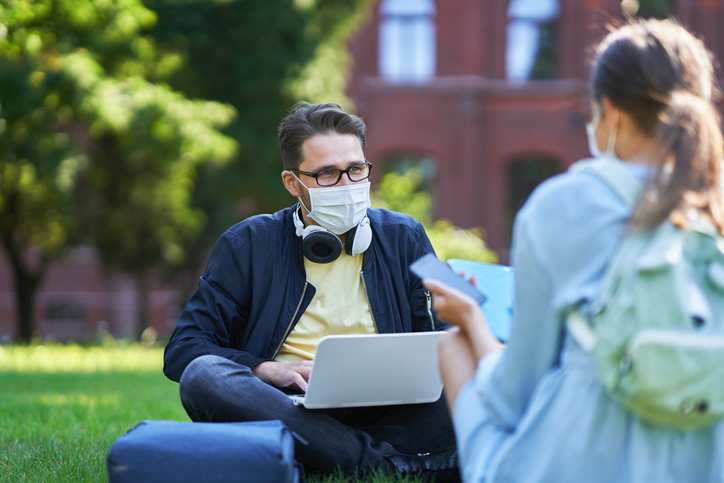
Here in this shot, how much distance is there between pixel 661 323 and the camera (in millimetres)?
2604

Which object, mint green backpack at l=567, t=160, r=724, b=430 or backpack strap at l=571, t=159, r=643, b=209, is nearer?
mint green backpack at l=567, t=160, r=724, b=430

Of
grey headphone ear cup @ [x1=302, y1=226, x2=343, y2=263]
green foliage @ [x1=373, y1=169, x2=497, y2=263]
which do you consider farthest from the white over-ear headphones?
green foliage @ [x1=373, y1=169, x2=497, y2=263]

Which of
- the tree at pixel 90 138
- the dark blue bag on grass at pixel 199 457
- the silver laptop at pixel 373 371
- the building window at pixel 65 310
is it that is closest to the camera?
the dark blue bag on grass at pixel 199 457

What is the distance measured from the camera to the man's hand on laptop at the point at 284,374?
4309mm

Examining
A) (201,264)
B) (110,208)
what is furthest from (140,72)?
(201,264)

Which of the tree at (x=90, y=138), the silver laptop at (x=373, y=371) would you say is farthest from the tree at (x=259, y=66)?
the silver laptop at (x=373, y=371)

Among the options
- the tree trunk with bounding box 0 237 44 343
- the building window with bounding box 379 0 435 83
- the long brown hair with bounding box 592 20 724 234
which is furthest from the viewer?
the building window with bounding box 379 0 435 83

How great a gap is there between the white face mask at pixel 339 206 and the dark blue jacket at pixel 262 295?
0.14m

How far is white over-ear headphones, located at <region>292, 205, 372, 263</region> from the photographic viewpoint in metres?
4.58

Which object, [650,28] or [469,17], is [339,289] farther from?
[469,17]

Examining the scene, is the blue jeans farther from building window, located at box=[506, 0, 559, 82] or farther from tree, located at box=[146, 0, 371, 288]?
building window, located at box=[506, 0, 559, 82]

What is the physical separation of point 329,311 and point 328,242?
27 cm

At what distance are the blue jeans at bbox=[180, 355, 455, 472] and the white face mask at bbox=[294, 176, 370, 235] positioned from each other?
2.33 ft

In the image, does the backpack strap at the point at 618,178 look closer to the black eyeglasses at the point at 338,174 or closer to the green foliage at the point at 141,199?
the black eyeglasses at the point at 338,174
